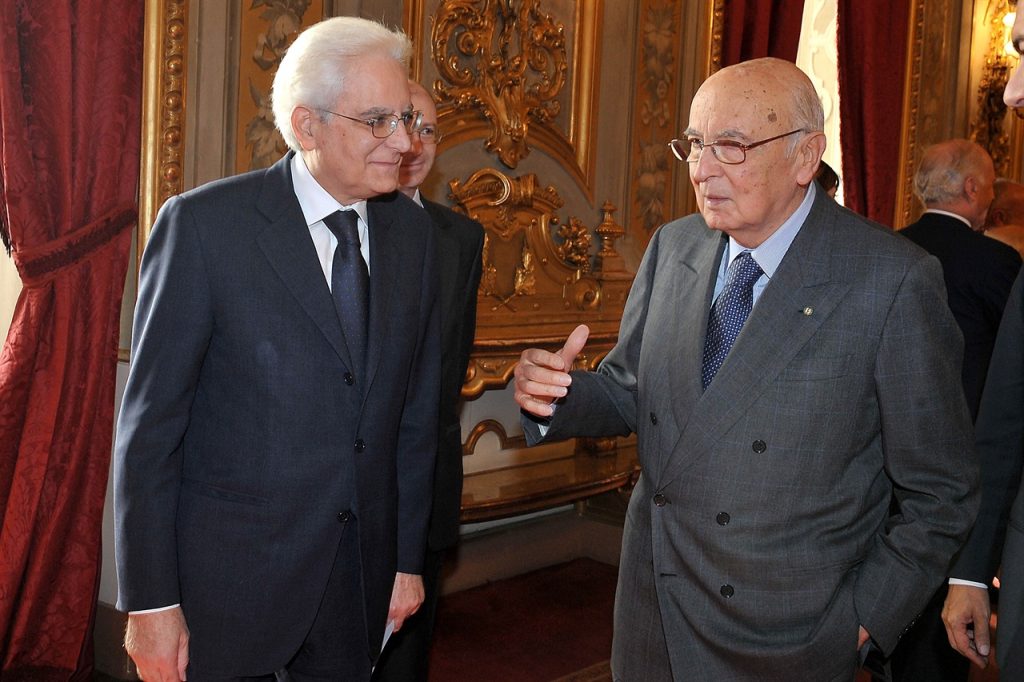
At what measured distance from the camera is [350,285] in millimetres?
2021

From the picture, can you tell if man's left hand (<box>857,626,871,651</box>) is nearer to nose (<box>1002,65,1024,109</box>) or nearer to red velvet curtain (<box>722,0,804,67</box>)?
nose (<box>1002,65,1024,109</box>)

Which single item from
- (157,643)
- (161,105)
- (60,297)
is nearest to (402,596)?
(157,643)

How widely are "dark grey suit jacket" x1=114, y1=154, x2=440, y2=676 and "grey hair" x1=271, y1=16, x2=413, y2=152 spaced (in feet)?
0.56

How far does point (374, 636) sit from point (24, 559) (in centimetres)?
166

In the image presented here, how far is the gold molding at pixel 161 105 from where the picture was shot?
3.23 metres

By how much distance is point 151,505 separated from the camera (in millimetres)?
1835

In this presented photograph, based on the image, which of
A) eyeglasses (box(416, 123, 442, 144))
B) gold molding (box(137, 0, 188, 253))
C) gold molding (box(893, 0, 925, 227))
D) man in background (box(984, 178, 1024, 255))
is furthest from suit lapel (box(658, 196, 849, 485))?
gold molding (box(893, 0, 925, 227))

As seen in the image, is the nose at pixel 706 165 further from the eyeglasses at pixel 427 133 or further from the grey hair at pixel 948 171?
the grey hair at pixel 948 171

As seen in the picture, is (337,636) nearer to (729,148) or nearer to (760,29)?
(729,148)

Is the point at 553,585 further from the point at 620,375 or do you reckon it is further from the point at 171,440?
the point at 171,440

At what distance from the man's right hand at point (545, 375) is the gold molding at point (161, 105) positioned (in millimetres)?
1757

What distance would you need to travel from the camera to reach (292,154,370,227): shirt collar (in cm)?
203

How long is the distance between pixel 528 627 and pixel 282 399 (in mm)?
2864

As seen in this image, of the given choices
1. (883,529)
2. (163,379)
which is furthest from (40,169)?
(883,529)
